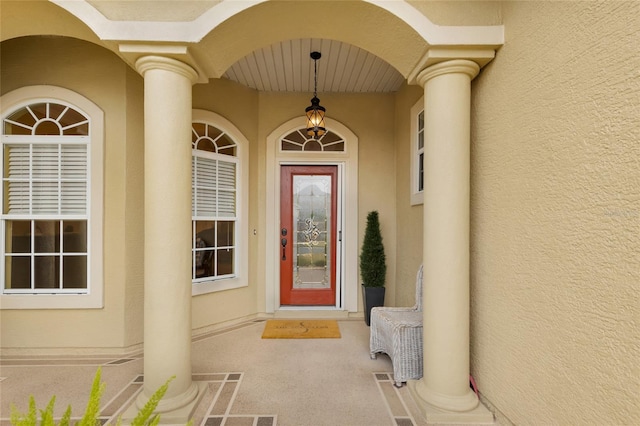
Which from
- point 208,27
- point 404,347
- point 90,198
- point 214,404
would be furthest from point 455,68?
point 90,198

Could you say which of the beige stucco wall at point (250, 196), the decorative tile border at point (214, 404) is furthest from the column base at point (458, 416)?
the beige stucco wall at point (250, 196)

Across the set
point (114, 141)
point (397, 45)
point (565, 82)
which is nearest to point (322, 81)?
point (397, 45)

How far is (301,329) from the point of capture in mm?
3613

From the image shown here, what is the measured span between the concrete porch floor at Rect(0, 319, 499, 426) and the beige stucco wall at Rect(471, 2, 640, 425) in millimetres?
626

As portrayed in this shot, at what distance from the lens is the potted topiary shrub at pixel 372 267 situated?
12.6ft

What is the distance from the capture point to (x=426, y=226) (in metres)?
2.20

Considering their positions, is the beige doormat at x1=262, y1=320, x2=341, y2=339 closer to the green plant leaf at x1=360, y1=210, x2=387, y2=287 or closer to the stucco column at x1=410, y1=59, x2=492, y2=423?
the green plant leaf at x1=360, y1=210, x2=387, y2=287

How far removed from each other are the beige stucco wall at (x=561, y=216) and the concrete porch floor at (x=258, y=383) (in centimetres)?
63

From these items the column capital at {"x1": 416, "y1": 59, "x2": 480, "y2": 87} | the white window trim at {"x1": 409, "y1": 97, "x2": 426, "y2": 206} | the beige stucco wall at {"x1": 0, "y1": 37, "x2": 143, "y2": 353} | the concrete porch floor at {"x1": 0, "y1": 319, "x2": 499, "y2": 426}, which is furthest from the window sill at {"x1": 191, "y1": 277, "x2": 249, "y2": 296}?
the column capital at {"x1": 416, "y1": 59, "x2": 480, "y2": 87}

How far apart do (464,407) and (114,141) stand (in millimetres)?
3543

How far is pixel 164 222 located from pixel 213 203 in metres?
1.67

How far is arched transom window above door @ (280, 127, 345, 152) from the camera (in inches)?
163

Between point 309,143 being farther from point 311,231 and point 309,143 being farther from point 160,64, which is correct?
point 160,64

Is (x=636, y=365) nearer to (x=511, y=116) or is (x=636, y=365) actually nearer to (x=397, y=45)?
(x=511, y=116)
